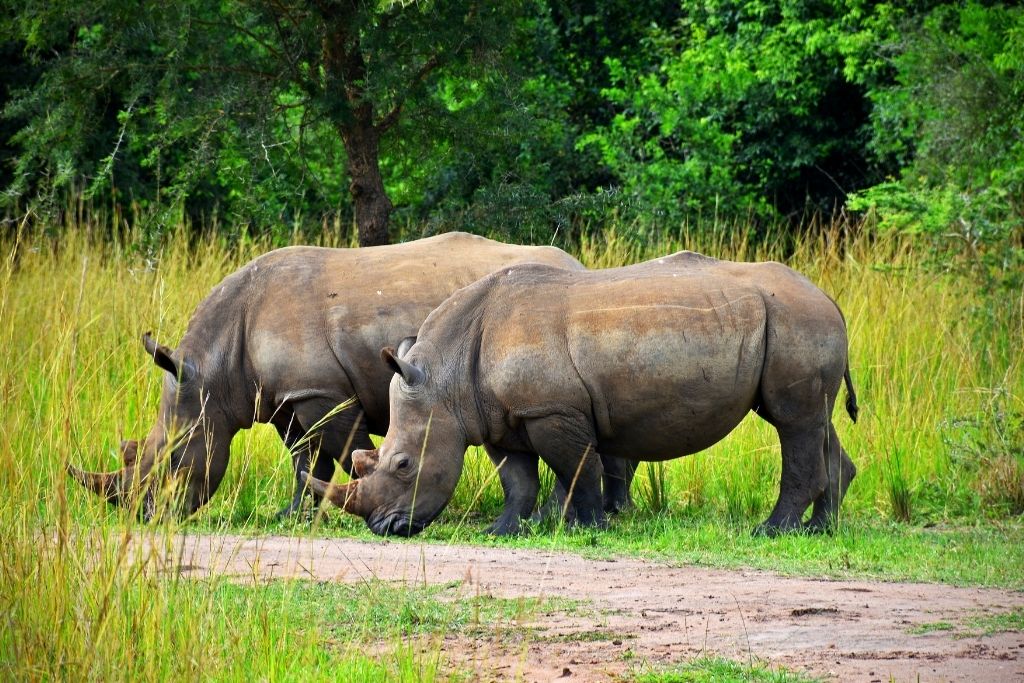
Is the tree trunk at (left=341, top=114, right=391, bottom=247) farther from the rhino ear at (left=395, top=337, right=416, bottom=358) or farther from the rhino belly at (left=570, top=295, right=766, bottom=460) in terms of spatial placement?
the rhino belly at (left=570, top=295, right=766, bottom=460)

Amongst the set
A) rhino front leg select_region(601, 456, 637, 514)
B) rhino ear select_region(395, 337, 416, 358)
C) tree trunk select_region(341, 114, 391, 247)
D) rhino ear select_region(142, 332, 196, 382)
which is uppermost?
tree trunk select_region(341, 114, 391, 247)

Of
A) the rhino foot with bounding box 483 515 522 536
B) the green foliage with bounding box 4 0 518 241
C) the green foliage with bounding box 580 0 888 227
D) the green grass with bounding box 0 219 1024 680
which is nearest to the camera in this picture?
the green grass with bounding box 0 219 1024 680

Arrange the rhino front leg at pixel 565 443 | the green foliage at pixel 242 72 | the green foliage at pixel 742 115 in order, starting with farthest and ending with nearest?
the green foliage at pixel 742 115 → the green foliage at pixel 242 72 → the rhino front leg at pixel 565 443

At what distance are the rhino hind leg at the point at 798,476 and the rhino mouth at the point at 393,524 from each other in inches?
70.7

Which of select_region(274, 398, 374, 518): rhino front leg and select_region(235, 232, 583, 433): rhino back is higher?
select_region(235, 232, 583, 433): rhino back

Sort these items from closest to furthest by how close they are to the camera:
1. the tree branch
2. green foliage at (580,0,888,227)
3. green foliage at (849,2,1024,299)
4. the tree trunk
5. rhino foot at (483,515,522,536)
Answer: rhino foot at (483,515,522,536) → the tree branch → green foliage at (849,2,1024,299) → the tree trunk → green foliage at (580,0,888,227)

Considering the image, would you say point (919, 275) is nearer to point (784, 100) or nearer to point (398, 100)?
point (398, 100)

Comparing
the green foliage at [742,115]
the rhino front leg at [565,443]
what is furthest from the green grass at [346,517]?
the green foliage at [742,115]

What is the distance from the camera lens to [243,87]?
38.6 feet

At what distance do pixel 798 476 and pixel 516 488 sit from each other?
1.51 metres

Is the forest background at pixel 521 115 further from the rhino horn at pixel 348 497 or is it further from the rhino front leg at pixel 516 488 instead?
the rhino front leg at pixel 516 488

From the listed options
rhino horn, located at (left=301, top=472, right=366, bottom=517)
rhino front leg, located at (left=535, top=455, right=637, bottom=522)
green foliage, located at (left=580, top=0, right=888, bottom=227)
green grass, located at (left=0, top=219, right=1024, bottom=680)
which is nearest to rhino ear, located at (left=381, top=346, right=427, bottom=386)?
rhino horn, located at (left=301, top=472, right=366, bottom=517)

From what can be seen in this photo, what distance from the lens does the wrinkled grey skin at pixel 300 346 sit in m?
8.52

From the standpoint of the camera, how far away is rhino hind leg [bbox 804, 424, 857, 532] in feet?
26.4
